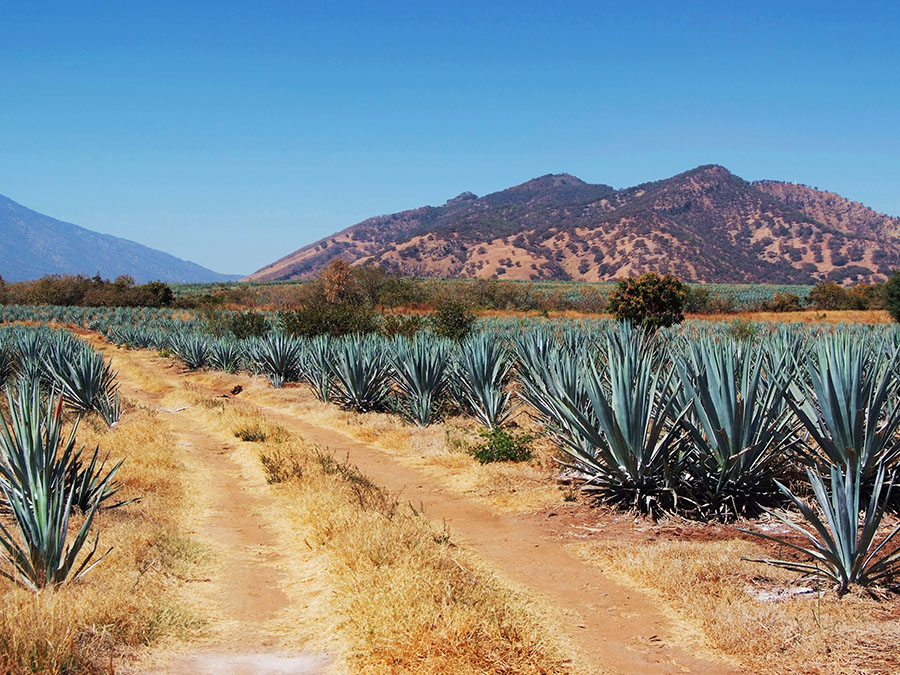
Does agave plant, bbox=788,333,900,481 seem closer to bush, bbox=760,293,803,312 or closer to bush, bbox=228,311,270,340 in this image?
bush, bbox=228,311,270,340

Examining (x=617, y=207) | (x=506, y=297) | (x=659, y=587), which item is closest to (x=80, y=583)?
(x=659, y=587)

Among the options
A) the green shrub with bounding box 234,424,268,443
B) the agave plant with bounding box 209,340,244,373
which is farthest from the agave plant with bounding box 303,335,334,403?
the agave plant with bounding box 209,340,244,373

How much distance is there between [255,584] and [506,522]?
2607mm

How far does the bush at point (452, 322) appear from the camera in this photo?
19281 millimetres

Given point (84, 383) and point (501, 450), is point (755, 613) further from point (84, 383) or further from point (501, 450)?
point (84, 383)

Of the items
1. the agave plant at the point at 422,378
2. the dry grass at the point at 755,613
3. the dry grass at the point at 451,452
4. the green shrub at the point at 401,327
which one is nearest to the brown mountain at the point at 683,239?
the green shrub at the point at 401,327

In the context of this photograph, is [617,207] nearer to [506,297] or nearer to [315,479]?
[506,297]

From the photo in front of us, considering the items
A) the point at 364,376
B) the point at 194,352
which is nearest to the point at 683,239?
the point at 194,352

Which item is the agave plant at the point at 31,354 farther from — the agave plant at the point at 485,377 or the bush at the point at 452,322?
the bush at the point at 452,322

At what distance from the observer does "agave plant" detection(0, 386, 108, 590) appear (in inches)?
185

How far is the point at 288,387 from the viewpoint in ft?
61.6

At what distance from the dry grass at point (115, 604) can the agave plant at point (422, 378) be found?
551 centimetres

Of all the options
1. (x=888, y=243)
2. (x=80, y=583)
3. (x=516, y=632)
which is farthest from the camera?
(x=888, y=243)

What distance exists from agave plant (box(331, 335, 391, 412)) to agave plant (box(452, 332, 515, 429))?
2031 mm
